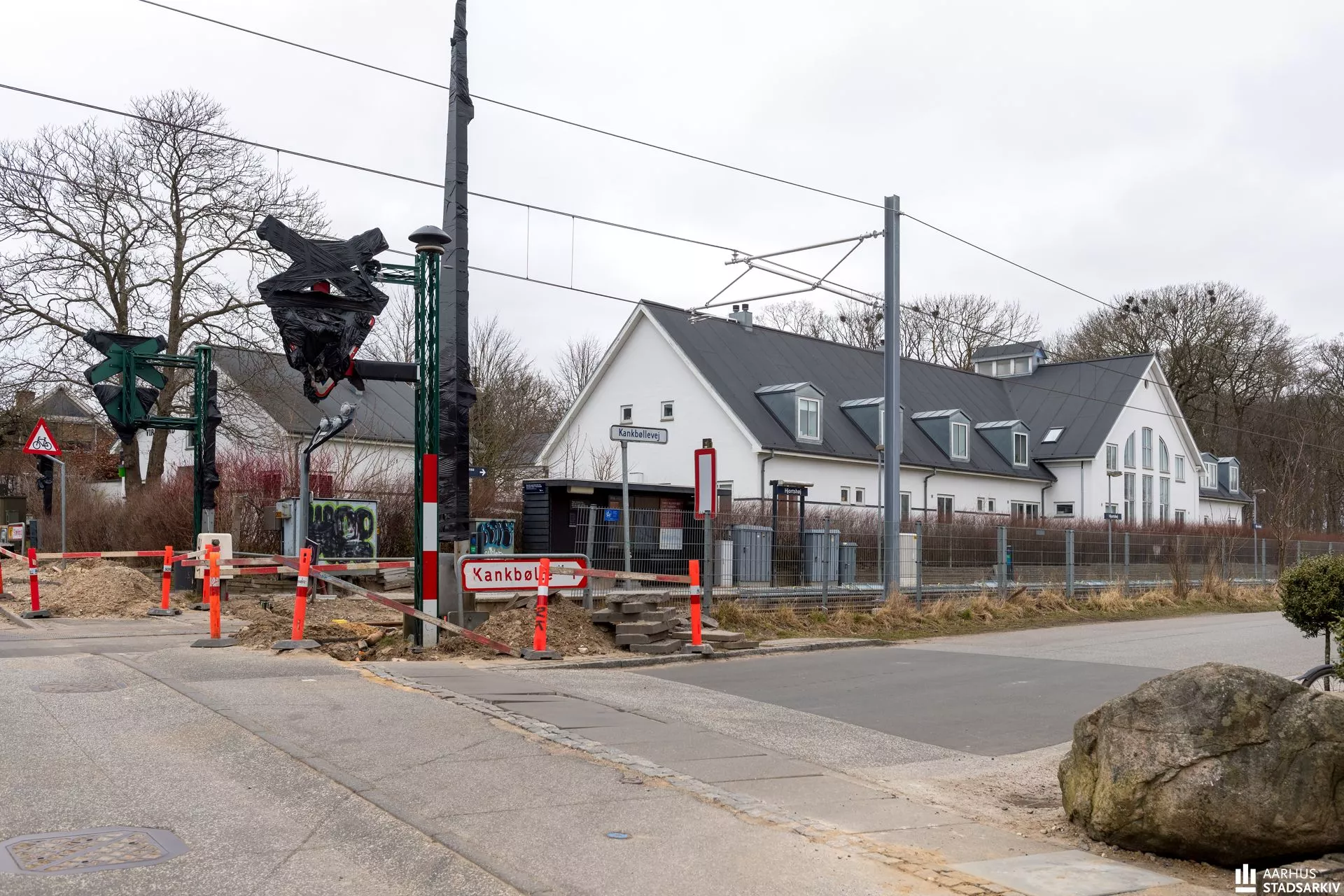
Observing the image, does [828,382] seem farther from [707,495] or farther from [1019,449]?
[707,495]

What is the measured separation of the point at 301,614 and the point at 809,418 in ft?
93.1

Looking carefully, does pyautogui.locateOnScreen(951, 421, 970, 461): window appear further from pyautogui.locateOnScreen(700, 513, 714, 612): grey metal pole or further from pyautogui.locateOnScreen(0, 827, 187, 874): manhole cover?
pyautogui.locateOnScreen(0, 827, 187, 874): manhole cover

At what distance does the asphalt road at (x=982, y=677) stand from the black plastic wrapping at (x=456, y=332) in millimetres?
3174

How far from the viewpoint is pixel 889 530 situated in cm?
2222

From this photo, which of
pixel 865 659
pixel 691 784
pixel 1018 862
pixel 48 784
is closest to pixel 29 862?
pixel 48 784

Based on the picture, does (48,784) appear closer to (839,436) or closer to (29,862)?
(29,862)

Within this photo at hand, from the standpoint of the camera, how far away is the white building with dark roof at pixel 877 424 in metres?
39.7

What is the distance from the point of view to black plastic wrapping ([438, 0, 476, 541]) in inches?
565

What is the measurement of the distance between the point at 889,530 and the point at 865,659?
6.69m

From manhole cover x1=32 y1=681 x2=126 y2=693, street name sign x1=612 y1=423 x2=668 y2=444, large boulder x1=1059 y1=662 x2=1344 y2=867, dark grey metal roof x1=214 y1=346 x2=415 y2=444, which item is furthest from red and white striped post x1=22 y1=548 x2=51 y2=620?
large boulder x1=1059 y1=662 x2=1344 y2=867

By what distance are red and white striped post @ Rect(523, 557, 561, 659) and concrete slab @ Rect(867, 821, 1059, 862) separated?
7.08 m

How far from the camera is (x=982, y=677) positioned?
14359mm

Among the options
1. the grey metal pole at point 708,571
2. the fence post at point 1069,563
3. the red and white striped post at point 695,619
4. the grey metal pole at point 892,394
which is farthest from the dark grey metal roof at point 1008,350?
the red and white striped post at point 695,619

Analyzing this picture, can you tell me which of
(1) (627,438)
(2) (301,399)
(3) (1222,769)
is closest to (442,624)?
(1) (627,438)
